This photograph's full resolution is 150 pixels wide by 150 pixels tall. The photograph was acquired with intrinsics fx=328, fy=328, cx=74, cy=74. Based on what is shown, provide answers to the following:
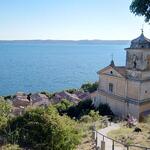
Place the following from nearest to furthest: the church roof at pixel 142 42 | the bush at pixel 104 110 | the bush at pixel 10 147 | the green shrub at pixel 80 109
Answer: the bush at pixel 10 147, the church roof at pixel 142 42, the bush at pixel 104 110, the green shrub at pixel 80 109

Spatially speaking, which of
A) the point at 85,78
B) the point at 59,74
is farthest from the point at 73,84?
the point at 59,74

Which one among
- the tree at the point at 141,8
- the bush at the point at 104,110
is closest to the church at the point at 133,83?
the bush at the point at 104,110

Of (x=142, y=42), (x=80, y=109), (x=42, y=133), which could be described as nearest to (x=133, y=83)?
(x=142, y=42)

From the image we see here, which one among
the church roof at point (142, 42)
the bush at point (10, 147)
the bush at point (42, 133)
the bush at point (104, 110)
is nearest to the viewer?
the bush at point (10, 147)

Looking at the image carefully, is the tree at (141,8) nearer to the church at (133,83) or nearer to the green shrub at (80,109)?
the church at (133,83)

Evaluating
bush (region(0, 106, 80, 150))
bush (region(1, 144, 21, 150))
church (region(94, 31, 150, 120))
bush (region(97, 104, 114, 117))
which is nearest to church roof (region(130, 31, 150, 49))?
church (region(94, 31, 150, 120))

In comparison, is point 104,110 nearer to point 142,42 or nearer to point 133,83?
point 133,83

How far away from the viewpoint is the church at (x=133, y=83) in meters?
33.3

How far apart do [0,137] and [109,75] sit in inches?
1033

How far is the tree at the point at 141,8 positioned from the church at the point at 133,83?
17343 mm

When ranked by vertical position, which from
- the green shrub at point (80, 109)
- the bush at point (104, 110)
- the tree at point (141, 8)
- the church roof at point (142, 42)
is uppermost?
the tree at point (141, 8)

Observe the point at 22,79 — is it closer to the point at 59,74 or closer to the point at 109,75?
the point at 59,74

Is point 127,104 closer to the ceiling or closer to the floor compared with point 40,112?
closer to the floor

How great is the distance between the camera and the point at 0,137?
11.4m
